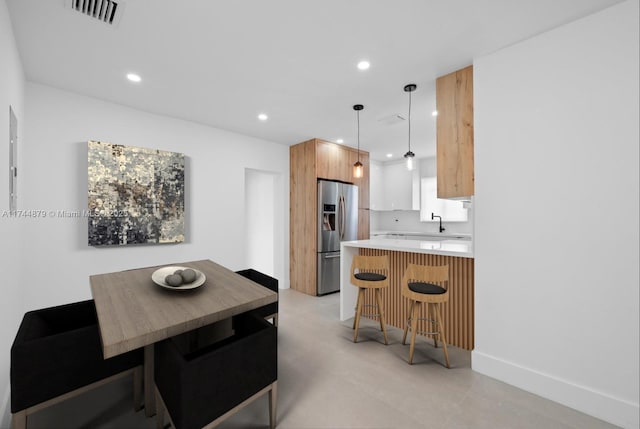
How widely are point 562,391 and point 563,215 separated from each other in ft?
3.99

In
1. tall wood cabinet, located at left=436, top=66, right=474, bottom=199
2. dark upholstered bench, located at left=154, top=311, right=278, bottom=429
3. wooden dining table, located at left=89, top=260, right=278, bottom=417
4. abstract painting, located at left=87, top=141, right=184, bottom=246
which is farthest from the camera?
abstract painting, located at left=87, top=141, right=184, bottom=246

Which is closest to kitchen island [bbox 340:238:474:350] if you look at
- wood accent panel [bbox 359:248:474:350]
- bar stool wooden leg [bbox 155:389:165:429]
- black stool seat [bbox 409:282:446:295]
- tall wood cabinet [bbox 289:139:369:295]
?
wood accent panel [bbox 359:248:474:350]

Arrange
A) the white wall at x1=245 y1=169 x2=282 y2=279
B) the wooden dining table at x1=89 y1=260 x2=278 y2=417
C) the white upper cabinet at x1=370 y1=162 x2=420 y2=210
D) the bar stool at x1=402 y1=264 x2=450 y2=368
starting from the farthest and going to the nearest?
1. the white upper cabinet at x1=370 y1=162 x2=420 y2=210
2. the white wall at x1=245 y1=169 x2=282 y2=279
3. the bar stool at x1=402 y1=264 x2=450 y2=368
4. the wooden dining table at x1=89 y1=260 x2=278 y2=417

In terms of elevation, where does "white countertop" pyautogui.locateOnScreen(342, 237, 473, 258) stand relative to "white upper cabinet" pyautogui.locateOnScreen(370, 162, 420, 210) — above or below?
below

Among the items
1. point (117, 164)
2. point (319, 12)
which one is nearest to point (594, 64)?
point (319, 12)

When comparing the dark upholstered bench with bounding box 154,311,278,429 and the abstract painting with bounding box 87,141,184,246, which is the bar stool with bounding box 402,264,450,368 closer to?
the dark upholstered bench with bounding box 154,311,278,429

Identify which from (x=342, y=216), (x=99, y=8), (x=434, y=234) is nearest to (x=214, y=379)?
(x=99, y=8)

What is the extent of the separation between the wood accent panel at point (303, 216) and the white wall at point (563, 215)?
2618mm

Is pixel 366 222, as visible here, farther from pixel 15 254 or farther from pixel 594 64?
pixel 15 254

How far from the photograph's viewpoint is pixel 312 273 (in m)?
4.37

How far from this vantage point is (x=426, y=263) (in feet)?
9.36

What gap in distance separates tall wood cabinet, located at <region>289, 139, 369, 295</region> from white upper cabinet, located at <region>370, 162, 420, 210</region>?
1.47m

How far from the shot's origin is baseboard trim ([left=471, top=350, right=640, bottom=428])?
5.28 feet

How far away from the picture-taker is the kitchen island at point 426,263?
99.7 inches
